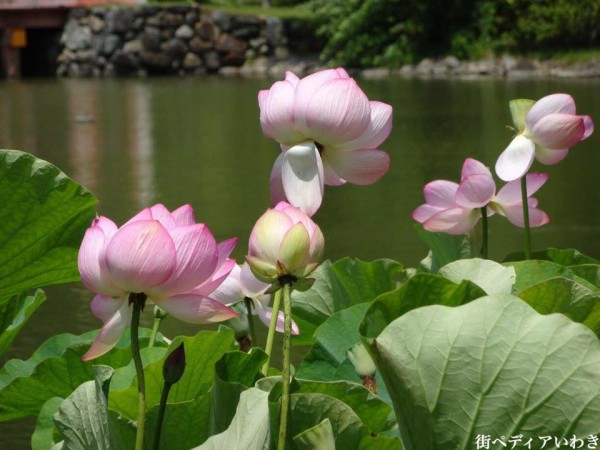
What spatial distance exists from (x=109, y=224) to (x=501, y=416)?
0.88 ft

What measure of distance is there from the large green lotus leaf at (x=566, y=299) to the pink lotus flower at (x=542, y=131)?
0.25 metres

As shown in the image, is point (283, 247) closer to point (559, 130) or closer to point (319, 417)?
point (319, 417)

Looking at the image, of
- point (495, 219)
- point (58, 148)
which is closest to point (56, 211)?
point (495, 219)

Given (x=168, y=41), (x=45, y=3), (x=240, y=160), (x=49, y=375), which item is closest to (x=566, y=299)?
(x=49, y=375)

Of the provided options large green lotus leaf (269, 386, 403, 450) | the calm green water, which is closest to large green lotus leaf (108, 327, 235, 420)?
large green lotus leaf (269, 386, 403, 450)

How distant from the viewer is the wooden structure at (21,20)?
1603 cm

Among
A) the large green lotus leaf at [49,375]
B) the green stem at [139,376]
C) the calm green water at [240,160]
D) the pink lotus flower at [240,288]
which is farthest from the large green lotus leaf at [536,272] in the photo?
the calm green water at [240,160]

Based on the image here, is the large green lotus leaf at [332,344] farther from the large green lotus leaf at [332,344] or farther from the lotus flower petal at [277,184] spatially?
the lotus flower petal at [277,184]

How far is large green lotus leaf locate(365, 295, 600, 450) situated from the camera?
62 centimetres

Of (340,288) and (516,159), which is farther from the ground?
(516,159)

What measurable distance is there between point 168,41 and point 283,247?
16340mm

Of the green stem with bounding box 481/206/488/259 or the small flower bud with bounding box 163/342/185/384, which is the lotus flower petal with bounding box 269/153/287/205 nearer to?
the small flower bud with bounding box 163/342/185/384

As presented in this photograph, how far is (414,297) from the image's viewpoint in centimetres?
74

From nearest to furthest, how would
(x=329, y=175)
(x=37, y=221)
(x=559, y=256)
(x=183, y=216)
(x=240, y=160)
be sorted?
(x=183, y=216)
(x=329, y=175)
(x=37, y=221)
(x=559, y=256)
(x=240, y=160)
